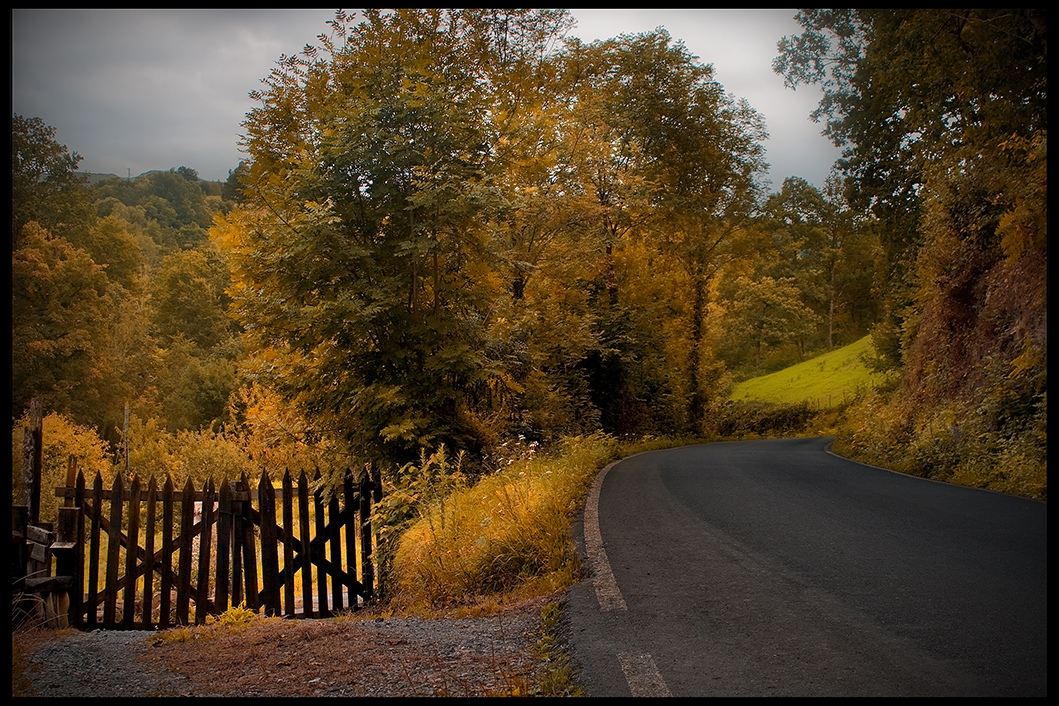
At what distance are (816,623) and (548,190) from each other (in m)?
17.2

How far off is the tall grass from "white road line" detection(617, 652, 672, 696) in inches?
73.3

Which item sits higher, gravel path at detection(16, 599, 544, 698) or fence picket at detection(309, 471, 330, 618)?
gravel path at detection(16, 599, 544, 698)

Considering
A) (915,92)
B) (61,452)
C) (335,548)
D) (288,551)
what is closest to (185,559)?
(288,551)

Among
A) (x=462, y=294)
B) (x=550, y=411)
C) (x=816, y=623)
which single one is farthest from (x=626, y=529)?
(x=550, y=411)

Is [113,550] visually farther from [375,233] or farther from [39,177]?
[375,233]

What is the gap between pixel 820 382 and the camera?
145 ft

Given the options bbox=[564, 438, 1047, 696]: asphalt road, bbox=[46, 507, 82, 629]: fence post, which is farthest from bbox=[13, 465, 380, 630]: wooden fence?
bbox=[564, 438, 1047, 696]: asphalt road

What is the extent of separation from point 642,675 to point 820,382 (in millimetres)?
44746

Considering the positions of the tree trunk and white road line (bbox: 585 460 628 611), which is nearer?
white road line (bbox: 585 460 628 611)

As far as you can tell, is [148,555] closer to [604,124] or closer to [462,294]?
[462,294]

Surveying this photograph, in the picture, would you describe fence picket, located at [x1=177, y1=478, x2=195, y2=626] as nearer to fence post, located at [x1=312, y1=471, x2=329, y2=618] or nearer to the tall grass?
fence post, located at [x1=312, y1=471, x2=329, y2=618]

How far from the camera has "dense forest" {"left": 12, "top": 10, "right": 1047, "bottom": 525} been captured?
9.70m

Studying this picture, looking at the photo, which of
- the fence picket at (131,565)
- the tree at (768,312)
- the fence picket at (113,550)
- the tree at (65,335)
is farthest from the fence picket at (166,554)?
the tree at (768,312)

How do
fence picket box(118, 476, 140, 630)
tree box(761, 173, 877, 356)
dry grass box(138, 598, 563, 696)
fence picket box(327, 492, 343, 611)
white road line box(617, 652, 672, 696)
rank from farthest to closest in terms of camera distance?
tree box(761, 173, 877, 356) → fence picket box(327, 492, 343, 611) → fence picket box(118, 476, 140, 630) → dry grass box(138, 598, 563, 696) → white road line box(617, 652, 672, 696)
